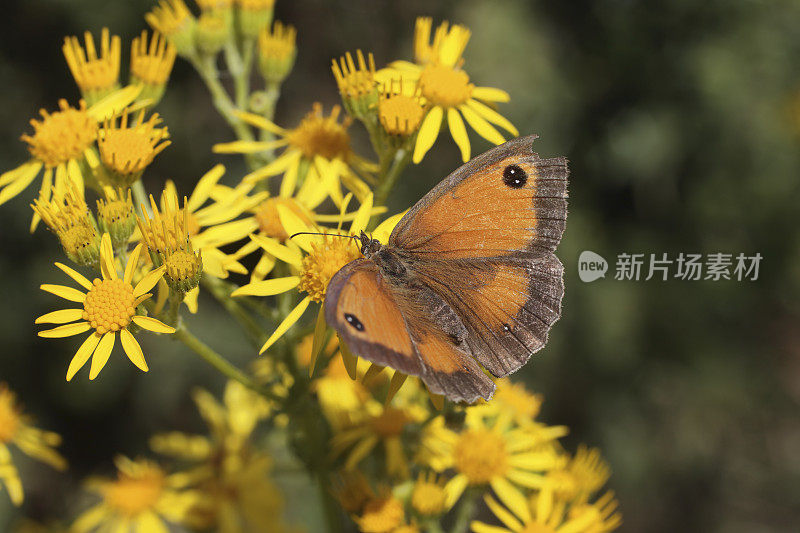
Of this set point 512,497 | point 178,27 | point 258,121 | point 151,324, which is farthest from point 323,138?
point 512,497

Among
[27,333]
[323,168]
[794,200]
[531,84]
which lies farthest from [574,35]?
[27,333]

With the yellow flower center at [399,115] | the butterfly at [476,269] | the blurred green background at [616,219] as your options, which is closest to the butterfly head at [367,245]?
the butterfly at [476,269]

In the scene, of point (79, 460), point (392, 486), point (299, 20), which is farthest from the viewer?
point (299, 20)

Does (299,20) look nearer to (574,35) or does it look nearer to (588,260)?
(574,35)

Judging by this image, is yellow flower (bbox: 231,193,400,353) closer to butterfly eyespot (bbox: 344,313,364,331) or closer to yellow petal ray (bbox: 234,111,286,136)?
butterfly eyespot (bbox: 344,313,364,331)

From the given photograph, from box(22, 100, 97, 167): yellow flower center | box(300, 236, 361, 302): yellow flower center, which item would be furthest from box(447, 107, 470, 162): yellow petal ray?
box(22, 100, 97, 167): yellow flower center

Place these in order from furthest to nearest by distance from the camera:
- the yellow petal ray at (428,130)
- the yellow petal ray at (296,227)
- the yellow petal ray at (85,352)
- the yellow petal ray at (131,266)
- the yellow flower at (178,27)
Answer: the yellow flower at (178,27), the yellow petal ray at (428,130), the yellow petal ray at (296,227), the yellow petal ray at (131,266), the yellow petal ray at (85,352)

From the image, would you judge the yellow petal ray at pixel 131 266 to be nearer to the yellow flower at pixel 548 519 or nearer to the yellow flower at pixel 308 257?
the yellow flower at pixel 308 257
